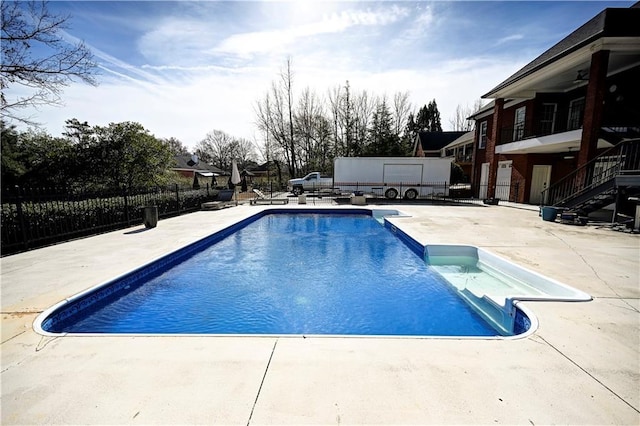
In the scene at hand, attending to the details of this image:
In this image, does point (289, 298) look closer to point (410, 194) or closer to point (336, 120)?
point (410, 194)

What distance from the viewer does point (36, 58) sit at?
7207 mm

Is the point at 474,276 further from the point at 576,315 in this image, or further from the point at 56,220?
A: the point at 56,220

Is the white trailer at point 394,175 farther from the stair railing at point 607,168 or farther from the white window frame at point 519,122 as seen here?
the stair railing at point 607,168

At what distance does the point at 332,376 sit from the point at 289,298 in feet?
8.89

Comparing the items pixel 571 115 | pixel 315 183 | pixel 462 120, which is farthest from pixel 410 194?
pixel 462 120

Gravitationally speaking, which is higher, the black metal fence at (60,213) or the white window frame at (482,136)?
the white window frame at (482,136)

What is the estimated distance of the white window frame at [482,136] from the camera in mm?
18078

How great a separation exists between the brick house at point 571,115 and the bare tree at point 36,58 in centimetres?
1559

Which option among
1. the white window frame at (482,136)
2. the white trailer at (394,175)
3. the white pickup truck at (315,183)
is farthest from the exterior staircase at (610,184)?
the white pickup truck at (315,183)

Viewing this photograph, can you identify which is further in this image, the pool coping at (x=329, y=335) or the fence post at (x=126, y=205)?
the fence post at (x=126, y=205)

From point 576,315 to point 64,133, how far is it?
54.6 feet

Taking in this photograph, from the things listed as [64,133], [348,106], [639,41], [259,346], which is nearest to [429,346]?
[259,346]

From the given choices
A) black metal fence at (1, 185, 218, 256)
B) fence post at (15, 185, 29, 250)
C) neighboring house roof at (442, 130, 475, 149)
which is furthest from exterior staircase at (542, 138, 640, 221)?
fence post at (15, 185, 29, 250)

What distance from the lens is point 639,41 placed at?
8.39m
